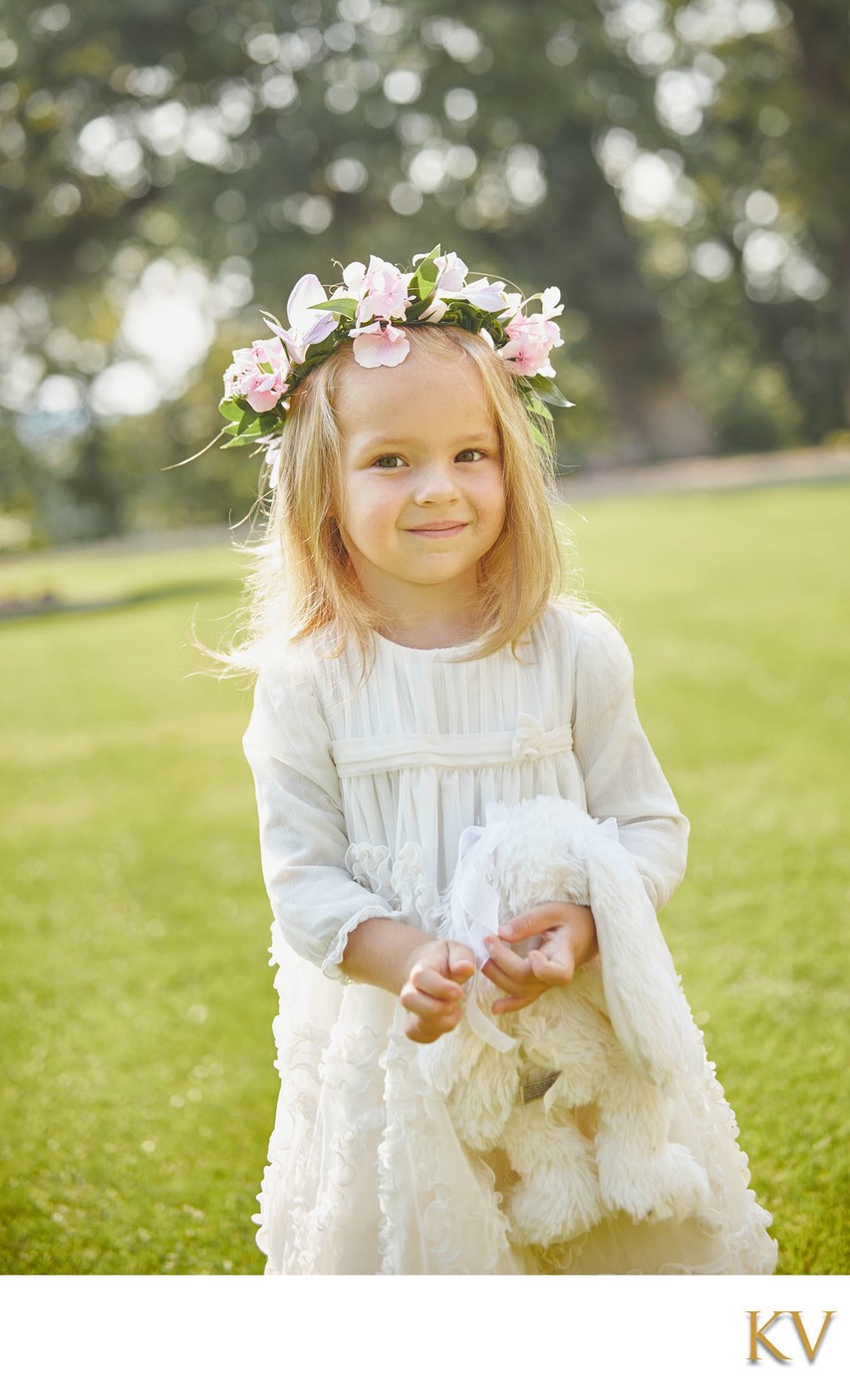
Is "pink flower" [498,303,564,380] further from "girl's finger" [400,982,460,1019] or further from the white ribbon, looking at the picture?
"girl's finger" [400,982,460,1019]

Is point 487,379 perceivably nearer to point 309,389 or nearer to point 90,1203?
point 309,389

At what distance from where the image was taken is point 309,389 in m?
1.88

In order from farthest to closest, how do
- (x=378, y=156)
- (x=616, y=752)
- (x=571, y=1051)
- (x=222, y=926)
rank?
(x=378, y=156)
(x=222, y=926)
(x=616, y=752)
(x=571, y=1051)

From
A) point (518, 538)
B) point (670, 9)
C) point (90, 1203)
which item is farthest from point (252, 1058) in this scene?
point (670, 9)

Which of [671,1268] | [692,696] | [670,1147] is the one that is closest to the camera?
[670,1147]

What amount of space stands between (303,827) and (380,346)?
66 cm

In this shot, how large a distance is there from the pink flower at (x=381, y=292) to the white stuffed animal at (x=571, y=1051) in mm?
709

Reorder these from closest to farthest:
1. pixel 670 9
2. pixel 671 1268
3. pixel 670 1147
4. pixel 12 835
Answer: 1. pixel 670 1147
2. pixel 671 1268
3. pixel 12 835
4. pixel 670 9

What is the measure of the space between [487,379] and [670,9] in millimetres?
22095

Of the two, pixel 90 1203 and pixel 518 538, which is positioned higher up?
pixel 518 538

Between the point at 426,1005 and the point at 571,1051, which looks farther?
the point at 571,1051

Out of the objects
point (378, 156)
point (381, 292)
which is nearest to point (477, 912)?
point (381, 292)

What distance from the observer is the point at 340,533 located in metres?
1.93

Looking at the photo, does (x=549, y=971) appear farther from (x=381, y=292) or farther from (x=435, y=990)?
(x=381, y=292)
